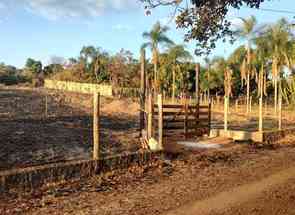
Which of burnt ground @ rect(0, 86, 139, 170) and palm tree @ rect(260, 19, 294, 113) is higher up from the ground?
palm tree @ rect(260, 19, 294, 113)

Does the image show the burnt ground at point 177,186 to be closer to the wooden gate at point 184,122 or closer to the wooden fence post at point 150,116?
the wooden fence post at point 150,116

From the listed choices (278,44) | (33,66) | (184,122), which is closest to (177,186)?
(184,122)

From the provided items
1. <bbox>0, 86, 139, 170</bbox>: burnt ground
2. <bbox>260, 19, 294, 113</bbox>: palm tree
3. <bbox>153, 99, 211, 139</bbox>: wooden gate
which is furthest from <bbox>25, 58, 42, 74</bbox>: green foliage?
<bbox>153, 99, 211, 139</bbox>: wooden gate

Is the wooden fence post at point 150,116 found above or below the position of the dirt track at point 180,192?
above

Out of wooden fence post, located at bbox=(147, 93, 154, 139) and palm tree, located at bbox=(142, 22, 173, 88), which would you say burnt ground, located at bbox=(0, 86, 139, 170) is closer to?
wooden fence post, located at bbox=(147, 93, 154, 139)

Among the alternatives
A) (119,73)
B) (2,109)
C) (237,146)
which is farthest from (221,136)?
(119,73)

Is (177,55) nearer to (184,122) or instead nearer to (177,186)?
(184,122)

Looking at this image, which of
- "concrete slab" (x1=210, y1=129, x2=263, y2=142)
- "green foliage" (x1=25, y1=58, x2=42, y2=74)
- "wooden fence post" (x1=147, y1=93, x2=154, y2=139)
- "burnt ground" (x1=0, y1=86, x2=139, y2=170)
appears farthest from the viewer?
"green foliage" (x1=25, y1=58, x2=42, y2=74)

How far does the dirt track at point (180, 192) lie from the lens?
7.23 meters

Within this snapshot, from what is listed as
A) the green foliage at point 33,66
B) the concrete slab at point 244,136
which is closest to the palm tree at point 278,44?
the concrete slab at point 244,136

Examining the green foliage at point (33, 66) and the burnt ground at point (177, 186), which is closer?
the burnt ground at point (177, 186)

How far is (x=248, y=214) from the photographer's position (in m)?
6.94

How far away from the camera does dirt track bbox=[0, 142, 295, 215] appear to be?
23.7 feet

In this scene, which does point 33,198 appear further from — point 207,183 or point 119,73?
point 119,73
